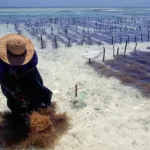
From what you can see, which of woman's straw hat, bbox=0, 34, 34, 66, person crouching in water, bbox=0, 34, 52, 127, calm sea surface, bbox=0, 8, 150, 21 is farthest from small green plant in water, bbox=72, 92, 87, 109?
calm sea surface, bbox=0, 8, 150, 21

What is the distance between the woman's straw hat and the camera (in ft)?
14.0

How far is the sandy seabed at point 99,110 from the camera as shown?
214 inches

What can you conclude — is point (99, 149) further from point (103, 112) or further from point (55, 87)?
point (55, 87)

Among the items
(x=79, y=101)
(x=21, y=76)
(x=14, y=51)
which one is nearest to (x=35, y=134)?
(x=21, y=76)

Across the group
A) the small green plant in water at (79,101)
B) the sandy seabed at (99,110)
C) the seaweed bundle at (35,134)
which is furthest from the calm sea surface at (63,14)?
the seaweed bundle at (35,134)

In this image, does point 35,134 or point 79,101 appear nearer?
point 35,134

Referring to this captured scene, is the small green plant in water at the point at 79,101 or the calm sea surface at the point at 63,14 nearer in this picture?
the small green plant in water at the point at 79,101

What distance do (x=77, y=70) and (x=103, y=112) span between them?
15.2 feet

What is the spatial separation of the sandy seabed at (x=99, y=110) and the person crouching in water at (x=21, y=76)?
1035mm

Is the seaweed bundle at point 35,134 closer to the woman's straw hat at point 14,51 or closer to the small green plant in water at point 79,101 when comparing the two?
the woman's straw hat at point 14,51

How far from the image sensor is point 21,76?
4.63 meters

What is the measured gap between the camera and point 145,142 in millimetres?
5461

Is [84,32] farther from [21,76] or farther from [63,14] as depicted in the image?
[63,14]

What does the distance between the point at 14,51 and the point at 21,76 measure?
0.54 meters
